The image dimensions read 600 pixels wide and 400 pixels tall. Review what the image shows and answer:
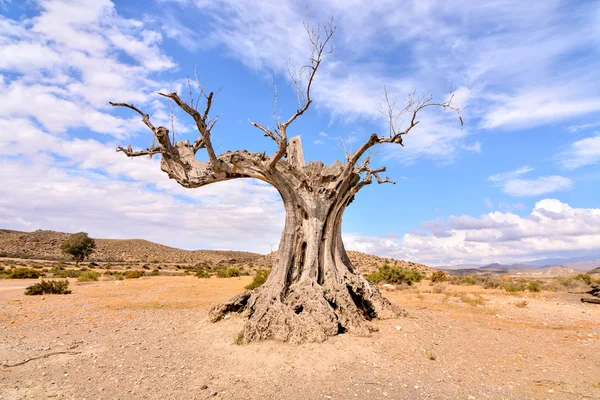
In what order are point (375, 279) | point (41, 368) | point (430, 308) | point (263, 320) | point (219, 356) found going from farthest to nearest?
point (375, 279)
point (430, 308)
point (263, 320)
point (219, 356)
point (41, 368)

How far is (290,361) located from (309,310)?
167 centimetres

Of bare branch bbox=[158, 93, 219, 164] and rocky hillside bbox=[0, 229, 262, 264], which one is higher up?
bare branch bbox=[158, 93, 219, 164]

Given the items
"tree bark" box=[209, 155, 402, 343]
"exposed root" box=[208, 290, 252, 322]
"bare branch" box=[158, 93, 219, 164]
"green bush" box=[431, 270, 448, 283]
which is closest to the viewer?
"bare branch" box=[158, 93, 219, 164]

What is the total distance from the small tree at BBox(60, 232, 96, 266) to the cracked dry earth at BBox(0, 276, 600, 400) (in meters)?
42.1

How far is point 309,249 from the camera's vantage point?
947cm

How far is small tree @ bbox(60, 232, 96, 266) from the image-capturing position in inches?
1886

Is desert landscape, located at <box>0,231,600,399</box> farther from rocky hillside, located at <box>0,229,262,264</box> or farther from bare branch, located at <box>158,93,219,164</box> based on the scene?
rocky hillside, located at <box>0,229,262,264</box>

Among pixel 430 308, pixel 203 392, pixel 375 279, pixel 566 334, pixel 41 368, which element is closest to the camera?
pixel 203 392

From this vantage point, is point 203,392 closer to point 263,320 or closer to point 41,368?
point 263,320

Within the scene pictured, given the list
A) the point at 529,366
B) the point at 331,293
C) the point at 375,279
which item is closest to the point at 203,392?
the point at 331,293

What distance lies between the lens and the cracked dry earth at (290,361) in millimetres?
5605

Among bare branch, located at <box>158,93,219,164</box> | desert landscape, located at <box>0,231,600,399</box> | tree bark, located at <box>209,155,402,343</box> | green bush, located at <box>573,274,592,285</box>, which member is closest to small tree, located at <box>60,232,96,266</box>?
desert landscape, located at <box>0,231,600,399</box>

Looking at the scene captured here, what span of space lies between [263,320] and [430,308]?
8.18 metres

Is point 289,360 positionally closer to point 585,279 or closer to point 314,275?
point 314,275
